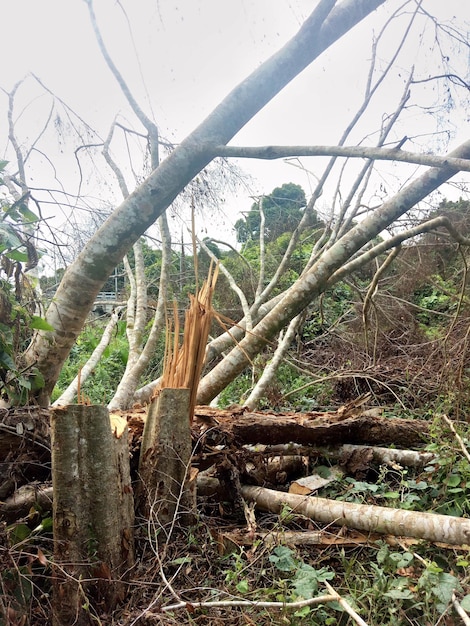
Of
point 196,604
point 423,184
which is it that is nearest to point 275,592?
point 196,604

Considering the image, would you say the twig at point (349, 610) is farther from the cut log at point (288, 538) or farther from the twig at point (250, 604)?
the cut log at point (288, 538)

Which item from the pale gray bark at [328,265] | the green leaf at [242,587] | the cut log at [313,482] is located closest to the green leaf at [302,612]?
the green leaf at [242,587]

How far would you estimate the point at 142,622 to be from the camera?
4.44 feet

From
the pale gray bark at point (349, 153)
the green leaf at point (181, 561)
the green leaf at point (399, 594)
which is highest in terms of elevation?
the pale gray bark at point (349, 153)

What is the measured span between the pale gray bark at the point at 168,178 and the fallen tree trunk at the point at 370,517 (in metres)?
1.36

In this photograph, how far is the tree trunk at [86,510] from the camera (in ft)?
4.91

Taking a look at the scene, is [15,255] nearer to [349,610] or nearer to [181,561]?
[181,561]

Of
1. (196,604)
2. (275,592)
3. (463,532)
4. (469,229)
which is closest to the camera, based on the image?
(196,604)

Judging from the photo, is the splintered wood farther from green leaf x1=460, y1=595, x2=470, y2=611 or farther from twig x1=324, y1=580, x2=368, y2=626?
green leaf x1=460, y1=595, x2=470, y2=611

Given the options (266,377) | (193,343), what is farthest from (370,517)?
(266,377)

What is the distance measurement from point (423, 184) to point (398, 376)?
2.13m

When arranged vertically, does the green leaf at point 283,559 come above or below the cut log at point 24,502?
below

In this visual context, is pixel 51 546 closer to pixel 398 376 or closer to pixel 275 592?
pixel 275 592

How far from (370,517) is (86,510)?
3.88 ft
